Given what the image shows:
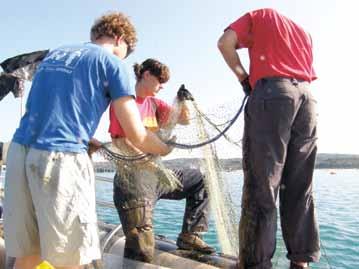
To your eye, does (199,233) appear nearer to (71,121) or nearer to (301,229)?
(301,229)

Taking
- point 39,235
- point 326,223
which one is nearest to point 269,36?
point 39,235

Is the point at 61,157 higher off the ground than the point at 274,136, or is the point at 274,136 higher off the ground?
the point at 274,136

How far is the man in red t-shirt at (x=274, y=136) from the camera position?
2.80 metres

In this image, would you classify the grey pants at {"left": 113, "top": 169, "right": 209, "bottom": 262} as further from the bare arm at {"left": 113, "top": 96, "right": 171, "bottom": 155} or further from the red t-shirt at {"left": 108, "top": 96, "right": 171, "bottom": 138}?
the bare arm at {"left": 113, "top": 96, "right": 171, "bottom": 155}

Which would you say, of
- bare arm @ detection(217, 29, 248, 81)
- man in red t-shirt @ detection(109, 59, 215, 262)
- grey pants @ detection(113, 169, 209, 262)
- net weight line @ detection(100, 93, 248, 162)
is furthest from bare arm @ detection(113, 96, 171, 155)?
grey pants @ detection(113, 169, 209, 262)

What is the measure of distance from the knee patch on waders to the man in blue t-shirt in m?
1.44

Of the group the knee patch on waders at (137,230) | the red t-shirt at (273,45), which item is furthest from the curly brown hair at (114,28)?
the knee patch on waders at (137,230)

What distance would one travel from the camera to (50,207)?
225 centimetres

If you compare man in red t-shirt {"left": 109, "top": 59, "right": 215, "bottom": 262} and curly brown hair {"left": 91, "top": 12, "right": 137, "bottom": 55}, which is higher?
curly brown hair {"left": 91, "top": 12, "right": 137, "bottom": 55}

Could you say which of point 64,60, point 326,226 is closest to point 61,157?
point 64,60

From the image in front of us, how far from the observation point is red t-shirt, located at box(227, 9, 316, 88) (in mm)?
2949

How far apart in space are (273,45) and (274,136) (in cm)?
73

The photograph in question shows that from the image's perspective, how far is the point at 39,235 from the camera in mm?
2371

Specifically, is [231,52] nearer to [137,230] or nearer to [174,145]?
[174,145]
